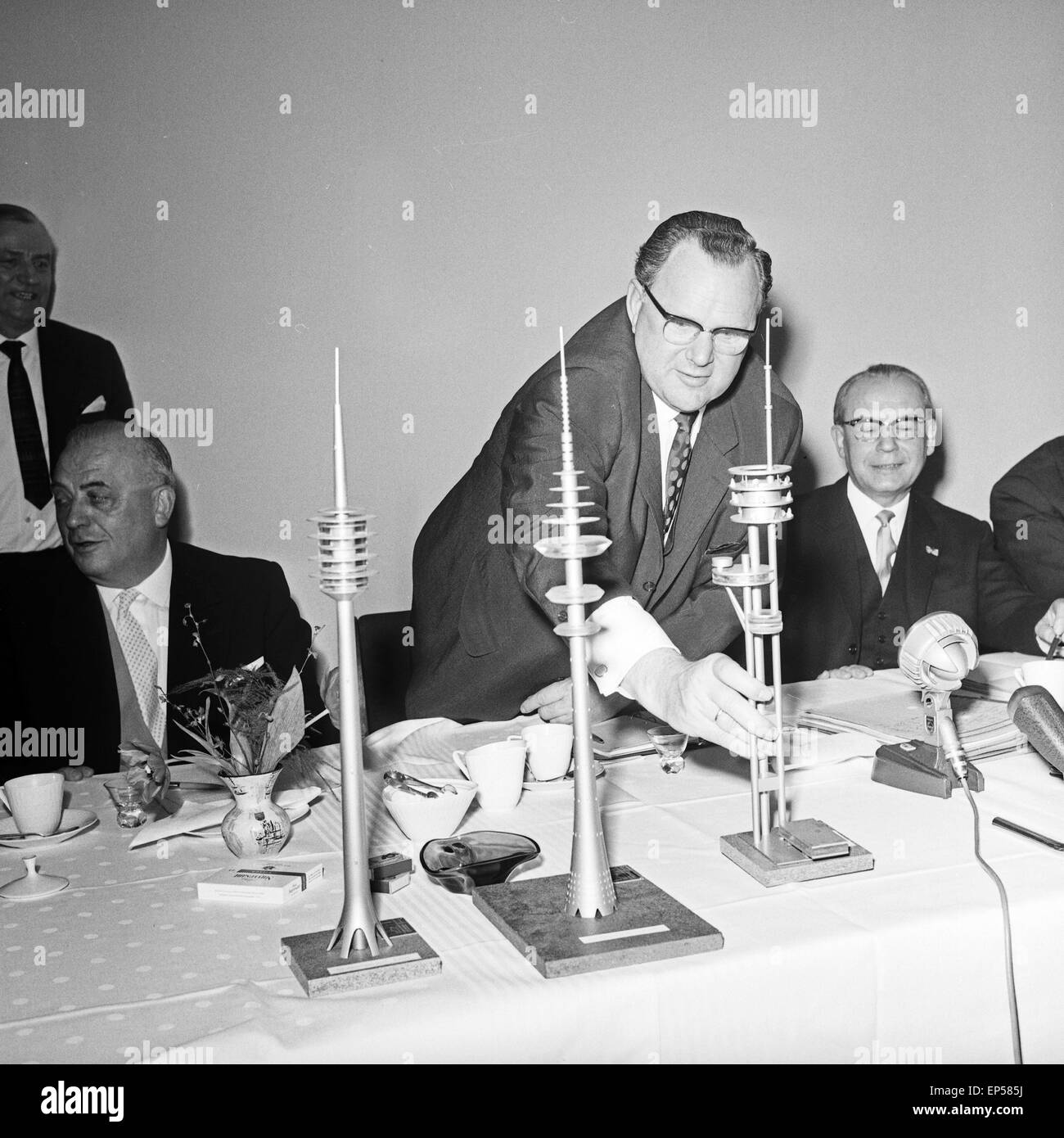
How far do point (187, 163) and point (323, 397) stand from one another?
0.69 metres

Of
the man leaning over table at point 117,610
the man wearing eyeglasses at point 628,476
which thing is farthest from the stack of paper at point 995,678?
the man leaning over table at point 117,610

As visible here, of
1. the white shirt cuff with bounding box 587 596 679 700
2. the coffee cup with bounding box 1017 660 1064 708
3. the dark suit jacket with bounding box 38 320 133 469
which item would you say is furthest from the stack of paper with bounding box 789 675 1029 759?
the dark suit jacket with bounding box 38 320 133 469

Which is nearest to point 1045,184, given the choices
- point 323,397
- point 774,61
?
point 774,61

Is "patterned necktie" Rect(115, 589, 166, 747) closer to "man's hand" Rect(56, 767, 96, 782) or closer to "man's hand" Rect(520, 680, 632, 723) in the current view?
"man's hand" Rect(56, 767, 96, 782)

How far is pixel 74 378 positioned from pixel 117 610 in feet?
2.06

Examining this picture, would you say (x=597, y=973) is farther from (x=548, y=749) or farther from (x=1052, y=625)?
(x=1052, y=625)

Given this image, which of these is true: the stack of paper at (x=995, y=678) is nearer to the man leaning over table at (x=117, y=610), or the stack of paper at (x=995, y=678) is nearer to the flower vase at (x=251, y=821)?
the flower vase at (x=251, y=821)

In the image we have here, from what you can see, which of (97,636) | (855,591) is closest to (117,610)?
(97,636)

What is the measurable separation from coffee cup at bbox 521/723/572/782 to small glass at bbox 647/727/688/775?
15cm

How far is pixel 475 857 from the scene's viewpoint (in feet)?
5.12

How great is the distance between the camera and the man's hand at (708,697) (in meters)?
1.58

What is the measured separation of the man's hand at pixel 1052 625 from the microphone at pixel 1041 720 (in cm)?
117

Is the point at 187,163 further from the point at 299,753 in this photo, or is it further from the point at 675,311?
the point at 299,753

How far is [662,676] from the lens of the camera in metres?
1.85
